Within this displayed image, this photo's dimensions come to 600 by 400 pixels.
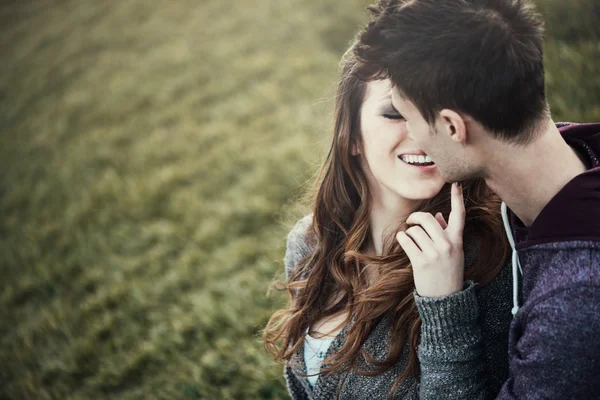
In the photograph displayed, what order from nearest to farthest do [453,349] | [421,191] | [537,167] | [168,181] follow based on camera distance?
[537,167] < [453,349] < [421,191] < [168,181]

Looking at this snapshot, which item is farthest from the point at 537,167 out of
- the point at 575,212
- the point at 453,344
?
the point at 453,344

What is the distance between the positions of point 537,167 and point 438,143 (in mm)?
264

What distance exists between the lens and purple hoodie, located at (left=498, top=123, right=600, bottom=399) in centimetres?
123

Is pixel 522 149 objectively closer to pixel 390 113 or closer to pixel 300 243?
pixel 390 113

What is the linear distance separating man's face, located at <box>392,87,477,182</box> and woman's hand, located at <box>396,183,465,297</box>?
0.21 m

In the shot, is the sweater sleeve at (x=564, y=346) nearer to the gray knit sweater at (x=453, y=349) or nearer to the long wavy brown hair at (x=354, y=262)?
the gray knit sweater at (x=453, y=349)

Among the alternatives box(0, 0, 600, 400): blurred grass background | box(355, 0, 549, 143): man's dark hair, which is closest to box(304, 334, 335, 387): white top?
box(0, 0, 600, 400): blurred grass background

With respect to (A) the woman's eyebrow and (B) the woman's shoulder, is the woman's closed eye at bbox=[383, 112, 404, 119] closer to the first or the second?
(A) the woman's eyebrow

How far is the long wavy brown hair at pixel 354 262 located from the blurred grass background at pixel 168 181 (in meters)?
0.38

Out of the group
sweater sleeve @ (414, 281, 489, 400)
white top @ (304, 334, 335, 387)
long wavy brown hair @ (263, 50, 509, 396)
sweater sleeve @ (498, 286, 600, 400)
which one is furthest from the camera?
white top @ (304, 334, 335, 387)

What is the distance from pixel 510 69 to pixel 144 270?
154 inches

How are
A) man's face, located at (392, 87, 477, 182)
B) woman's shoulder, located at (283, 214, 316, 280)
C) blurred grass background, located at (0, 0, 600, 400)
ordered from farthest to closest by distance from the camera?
blurred grass background, located at (0, 0, 600, 400) → woman's shoulder, located at (283, 214, 316, 280) → man's face, located at (392, 87, 477, 182)

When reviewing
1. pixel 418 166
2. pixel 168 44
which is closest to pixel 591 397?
pixel 418 166

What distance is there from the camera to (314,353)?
227 cm
